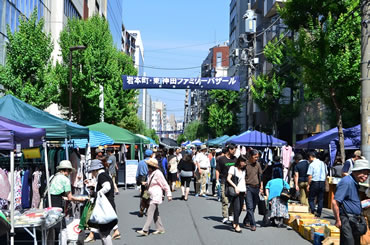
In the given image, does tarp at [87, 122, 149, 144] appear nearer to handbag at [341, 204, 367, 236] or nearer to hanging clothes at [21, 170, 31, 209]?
hanging clothes at [21, 170, 31, 209]

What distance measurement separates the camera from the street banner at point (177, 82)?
35.1m

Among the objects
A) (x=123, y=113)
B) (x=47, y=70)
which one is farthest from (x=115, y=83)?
(x=47, y=70)

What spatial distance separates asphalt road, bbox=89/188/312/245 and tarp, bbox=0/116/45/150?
2835 mm

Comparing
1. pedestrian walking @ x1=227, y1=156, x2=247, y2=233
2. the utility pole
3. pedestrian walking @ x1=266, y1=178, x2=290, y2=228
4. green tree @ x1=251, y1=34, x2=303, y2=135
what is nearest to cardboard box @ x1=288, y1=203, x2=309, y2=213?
pedestrian walking @ x1=266, y1=178, x2=290, y2=228

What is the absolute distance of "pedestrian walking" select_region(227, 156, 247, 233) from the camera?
12.0m

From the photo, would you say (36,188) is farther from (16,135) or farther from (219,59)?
(219,59)

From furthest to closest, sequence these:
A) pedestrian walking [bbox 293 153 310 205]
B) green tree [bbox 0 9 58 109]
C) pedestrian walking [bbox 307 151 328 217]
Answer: green tree [bbox 0 9 58 109], pedestrian walking [bbox 293 153 310 205], pedestrian walking [bbox 307 151 328 217]

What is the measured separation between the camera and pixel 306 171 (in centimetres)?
1590

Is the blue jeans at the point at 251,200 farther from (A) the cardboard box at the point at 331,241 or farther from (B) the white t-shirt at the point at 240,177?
(A) the cardboard box at the point at 331,241

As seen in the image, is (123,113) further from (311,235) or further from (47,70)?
(311,235)

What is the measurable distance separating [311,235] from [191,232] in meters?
2.61

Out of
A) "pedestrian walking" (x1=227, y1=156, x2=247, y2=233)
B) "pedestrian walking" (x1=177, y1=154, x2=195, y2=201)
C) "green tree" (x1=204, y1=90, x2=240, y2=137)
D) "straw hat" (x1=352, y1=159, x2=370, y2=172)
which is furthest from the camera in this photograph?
"green tree" (x1=204, y1=90, x2=240, y2=137)

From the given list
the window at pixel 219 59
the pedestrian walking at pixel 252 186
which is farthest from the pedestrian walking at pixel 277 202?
the window at pixel 219 59

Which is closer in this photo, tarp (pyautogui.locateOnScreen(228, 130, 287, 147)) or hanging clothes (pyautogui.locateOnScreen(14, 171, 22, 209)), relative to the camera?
hanging clothes (pyautogui.locateOnScreen(14, 171, 22, 209))
